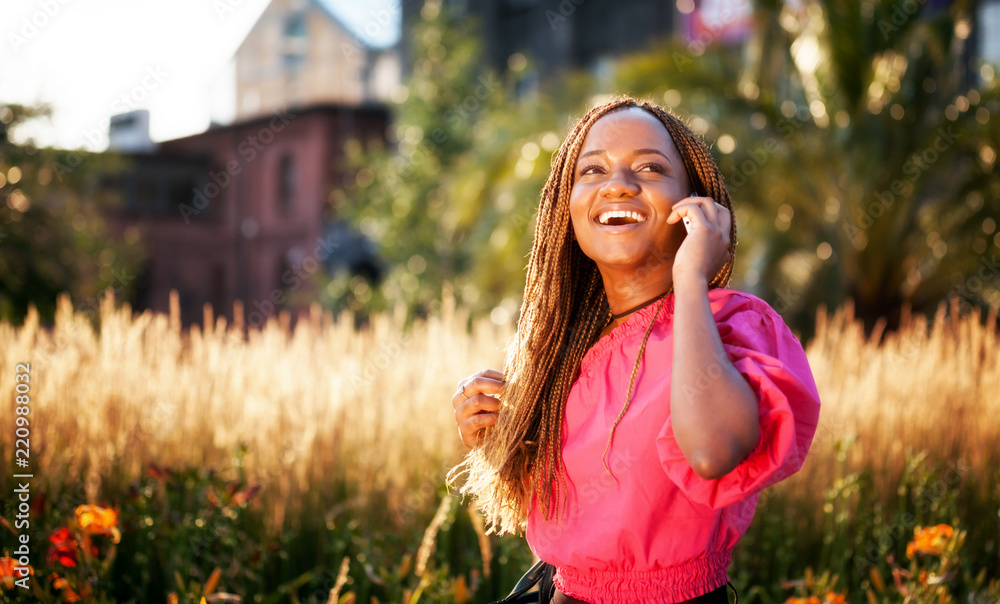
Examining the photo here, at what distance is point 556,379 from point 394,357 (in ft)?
11.4

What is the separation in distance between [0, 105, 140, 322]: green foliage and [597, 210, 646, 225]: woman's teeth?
11345 millimetres

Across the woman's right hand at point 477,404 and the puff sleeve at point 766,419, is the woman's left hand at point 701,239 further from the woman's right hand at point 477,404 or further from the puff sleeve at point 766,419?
the woman's right hand at point 477,404

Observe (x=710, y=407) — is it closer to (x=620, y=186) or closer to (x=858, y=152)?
(x=620, y=186)

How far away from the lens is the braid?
1.53m

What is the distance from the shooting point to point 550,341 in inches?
63.1

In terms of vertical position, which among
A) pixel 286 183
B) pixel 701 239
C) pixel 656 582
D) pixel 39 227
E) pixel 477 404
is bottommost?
pixel 656 582

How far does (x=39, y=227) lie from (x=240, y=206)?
18.1 metres

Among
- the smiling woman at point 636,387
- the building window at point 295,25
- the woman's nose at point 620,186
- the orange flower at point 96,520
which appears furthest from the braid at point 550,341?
the building window at point 295,25

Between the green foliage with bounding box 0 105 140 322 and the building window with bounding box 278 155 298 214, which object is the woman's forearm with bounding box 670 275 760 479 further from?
the building window with bounding box 278 155 298 214

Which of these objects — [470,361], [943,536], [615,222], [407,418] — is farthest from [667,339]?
[470,361]

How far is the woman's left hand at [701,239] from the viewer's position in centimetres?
133

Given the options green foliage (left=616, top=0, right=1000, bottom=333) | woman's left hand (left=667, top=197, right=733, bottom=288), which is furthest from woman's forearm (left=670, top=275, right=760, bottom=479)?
green foliage (left=616, top=0, right=1000, bottom=333)

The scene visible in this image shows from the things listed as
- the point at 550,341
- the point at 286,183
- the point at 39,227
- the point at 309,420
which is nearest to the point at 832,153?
the point at 309,420

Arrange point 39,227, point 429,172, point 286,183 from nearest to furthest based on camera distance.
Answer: point 39,227 → point 429,172 → point 286,183
